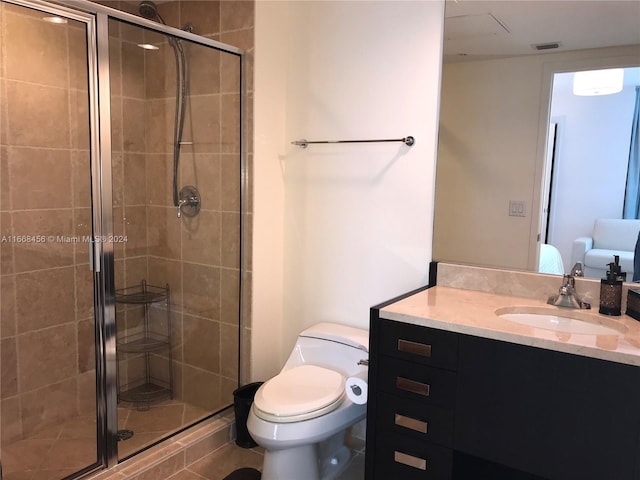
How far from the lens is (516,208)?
6.66ft

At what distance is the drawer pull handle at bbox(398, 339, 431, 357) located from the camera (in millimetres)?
1645

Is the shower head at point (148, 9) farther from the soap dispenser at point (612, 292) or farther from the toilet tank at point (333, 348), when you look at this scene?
the soap dispenser at point (612, 292)

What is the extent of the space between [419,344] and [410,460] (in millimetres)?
416

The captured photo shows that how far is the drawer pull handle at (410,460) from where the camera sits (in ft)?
5.54

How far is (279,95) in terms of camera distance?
258 centimetres

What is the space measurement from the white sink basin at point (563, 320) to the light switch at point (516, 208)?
0.39m

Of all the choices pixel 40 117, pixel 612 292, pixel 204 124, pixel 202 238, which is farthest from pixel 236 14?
pixel 612 292

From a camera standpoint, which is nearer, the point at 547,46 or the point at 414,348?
the point at 414,348

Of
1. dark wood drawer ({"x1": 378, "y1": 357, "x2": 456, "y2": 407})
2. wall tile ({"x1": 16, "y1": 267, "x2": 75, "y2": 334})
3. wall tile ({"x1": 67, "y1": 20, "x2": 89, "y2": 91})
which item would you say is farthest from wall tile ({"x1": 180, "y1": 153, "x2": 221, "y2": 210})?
dark wood drawer ({"x1": 378, "y1": 357, "x2": 456, "y2": 407})

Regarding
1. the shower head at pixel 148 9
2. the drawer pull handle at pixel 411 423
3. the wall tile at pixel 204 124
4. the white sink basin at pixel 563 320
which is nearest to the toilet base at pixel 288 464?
the drawer pull handle at pixel 411 423

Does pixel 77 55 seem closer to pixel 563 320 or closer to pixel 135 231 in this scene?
pixel 135 231

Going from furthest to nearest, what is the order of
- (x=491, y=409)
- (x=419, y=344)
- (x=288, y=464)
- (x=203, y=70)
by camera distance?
(x=203, y=70), (x=288, y=464), (x=419, y=344), (x=491, y=409)

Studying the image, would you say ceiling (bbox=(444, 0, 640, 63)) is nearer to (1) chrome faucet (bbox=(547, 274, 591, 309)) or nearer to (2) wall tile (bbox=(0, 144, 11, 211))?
(1) chrome faucet (bbox=(547, 274, 591, 309))

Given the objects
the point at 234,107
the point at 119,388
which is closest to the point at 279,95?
the point at 234,107
